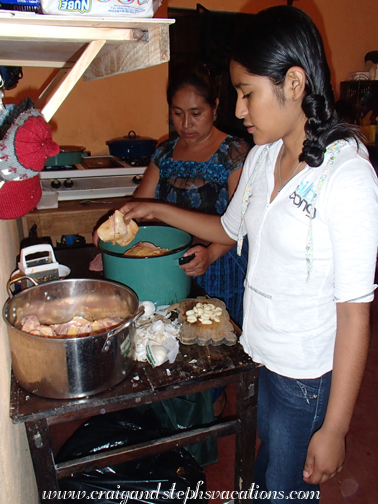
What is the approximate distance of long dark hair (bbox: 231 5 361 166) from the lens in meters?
0.89

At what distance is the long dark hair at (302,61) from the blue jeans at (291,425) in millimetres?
630

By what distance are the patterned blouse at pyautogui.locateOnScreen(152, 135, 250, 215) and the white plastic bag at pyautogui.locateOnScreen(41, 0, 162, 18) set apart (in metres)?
1.17

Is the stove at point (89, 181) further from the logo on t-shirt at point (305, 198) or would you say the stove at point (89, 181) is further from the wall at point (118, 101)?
the logo on t-shirt at point (305, 198)

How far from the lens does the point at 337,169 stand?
34.8 inches

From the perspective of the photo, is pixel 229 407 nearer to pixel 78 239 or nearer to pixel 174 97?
pixel 78 239

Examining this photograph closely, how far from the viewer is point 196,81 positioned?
6.22 feet

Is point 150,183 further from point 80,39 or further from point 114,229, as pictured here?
point 80,39

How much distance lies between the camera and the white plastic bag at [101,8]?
2.35 ft

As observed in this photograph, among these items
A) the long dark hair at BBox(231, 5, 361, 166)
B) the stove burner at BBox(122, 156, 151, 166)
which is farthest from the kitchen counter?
the stove burner at BBox(122, 156, 151, 166)

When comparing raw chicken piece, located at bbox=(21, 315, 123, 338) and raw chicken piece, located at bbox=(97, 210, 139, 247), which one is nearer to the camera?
raw chicken piece, located at bbox=(21, 315, 123, 338)

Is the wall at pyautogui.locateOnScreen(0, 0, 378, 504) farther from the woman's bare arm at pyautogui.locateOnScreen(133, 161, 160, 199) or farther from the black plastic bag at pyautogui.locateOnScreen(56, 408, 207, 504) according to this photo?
the black plastic bag at pyautogui.locateOnScreen(56, 408, 207, 504)

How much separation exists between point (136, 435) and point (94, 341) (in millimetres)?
790

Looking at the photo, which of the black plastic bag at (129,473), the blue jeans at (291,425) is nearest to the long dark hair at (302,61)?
the blue jeans at (291,425)

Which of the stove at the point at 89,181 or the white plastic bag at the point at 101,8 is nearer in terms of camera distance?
the white plastic bag at the point at 101,8
